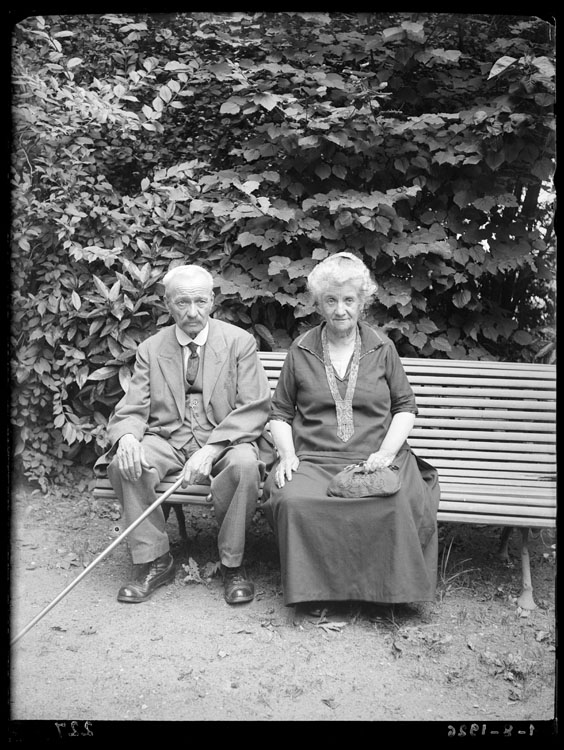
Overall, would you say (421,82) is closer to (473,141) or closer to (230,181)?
(473,141)

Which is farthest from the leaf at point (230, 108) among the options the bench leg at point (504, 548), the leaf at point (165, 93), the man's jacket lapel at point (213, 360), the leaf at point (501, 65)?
the bench leg at point (504, 548)

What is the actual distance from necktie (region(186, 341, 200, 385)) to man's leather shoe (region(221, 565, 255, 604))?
1.01 meters

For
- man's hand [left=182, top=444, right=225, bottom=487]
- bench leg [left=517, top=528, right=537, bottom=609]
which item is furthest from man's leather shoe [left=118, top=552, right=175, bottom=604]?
bench leg [left=517, top=528, right=537, bottom=609]

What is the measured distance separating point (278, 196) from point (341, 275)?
161 centimetres

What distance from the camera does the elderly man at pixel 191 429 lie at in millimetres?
3783

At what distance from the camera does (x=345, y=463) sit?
12.3 ft

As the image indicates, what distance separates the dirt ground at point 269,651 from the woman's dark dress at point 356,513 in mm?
223

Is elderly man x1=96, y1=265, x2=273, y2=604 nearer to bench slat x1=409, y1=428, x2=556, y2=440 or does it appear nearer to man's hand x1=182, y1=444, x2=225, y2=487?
man's hand x1=182, y1=444, x2=225, y2=487

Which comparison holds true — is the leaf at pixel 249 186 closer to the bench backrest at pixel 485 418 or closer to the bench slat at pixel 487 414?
the bench backrest at pixel 485 418

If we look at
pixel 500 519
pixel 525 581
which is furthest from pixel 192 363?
pixel 525 581

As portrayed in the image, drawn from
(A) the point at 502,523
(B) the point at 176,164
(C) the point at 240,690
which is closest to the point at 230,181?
(B) the point at 176,164

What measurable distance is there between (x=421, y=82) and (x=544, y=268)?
4.86 feet

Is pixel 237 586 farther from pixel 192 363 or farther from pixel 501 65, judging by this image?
pixel 501 65

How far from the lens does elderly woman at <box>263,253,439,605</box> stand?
11.4 feet
